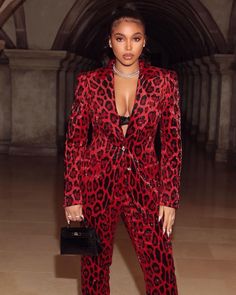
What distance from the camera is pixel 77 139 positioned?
2797 mm

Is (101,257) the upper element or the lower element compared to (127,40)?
lower

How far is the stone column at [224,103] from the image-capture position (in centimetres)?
1211

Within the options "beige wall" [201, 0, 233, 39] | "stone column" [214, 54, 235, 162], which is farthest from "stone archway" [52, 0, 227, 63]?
"stone column" [214, 54, 235, 162]

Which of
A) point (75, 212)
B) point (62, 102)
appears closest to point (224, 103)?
point (62, 102)

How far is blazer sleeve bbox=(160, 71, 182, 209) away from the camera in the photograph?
9.02 ft

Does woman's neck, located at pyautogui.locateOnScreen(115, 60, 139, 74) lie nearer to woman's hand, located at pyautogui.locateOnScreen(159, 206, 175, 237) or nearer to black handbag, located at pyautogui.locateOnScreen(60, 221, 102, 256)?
woman's hand, located at pyautogui.locateOnScreen(159, 206, 175, 237)

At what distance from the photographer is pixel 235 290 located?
427 cm

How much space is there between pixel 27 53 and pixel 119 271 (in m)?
8.10

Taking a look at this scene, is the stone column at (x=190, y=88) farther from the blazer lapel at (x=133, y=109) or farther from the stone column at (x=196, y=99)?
the blazer lapel at (x=133, y=109)

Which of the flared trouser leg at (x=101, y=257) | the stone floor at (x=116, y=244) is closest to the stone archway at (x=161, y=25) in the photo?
the stone floor at (x=116, y=244)

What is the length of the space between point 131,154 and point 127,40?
0.56 metres

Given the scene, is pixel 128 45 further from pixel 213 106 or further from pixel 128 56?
pixel 213 106

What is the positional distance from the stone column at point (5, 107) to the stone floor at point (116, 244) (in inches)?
136

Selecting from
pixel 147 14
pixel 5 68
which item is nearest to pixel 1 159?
pixel 5 68
